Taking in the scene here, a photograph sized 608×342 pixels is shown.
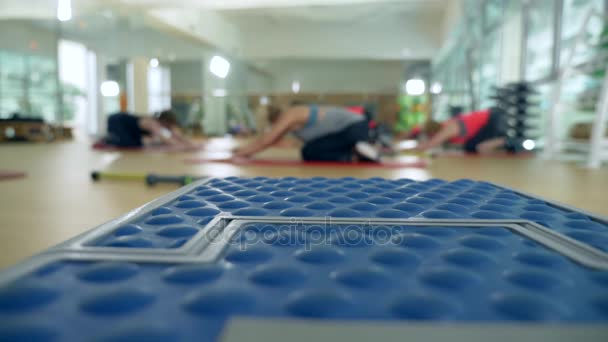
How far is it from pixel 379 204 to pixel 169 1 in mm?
8005

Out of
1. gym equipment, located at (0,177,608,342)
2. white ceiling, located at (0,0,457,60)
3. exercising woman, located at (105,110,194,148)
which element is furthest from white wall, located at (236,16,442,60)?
gym equipment, located at (0,177,608,342)

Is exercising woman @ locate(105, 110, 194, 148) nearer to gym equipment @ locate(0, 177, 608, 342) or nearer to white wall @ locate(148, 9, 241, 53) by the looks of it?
white wall @ locate(148, 9, 241, 53)

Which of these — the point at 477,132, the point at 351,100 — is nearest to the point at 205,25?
the point at 351,100

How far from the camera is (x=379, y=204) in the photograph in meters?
1.12

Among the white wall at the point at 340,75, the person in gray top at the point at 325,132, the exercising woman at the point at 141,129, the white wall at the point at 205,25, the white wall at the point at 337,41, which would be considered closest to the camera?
Answer: the person in gray top at the point at 325,132

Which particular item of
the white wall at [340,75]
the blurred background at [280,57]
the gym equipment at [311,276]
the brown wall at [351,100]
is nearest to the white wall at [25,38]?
the blurred background at [280,57]

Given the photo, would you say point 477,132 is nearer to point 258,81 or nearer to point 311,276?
point 311,276

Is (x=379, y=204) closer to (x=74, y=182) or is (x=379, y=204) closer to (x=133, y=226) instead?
(x=133, y=226)

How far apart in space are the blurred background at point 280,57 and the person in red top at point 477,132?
398mm

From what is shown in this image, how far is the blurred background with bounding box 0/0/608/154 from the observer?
509 centimetres

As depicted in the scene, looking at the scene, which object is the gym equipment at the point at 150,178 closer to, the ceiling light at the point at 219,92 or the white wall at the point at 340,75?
the ceiling light at the point at 219,92

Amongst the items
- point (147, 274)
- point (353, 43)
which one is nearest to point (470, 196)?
point (147, 274)

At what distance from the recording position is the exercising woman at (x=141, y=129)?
17.7 feet

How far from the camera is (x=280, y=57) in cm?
1253
